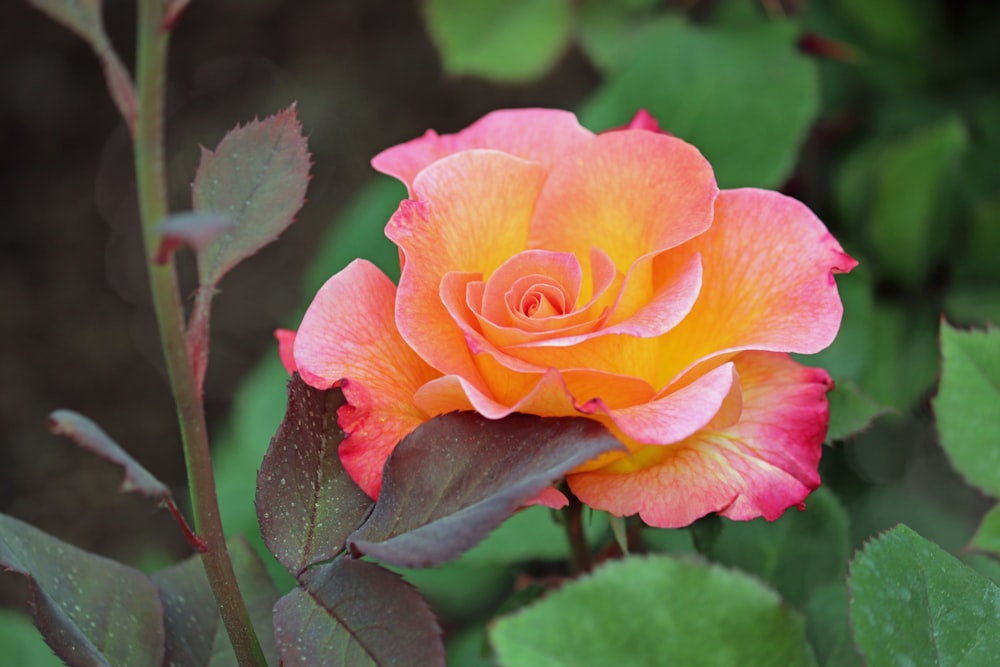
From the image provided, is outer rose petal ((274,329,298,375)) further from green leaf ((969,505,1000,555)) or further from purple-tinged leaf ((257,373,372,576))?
green leaf ((969,505,1000,555))

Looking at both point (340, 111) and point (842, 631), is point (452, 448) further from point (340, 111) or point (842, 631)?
point (340, 111)

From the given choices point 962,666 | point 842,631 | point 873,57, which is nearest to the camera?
point 962,666

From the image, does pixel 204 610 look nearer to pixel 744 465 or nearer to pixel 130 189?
pixel 744 465

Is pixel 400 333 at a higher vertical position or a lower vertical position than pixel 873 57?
higher

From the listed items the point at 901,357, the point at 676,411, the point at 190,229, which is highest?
the point at 190,229

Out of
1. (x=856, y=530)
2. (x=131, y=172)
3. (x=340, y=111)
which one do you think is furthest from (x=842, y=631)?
(x=131, y=172)

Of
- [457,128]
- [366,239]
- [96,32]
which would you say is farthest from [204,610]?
[457,128]

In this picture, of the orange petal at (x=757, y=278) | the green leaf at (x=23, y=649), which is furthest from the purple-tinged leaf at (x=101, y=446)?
the green leaf at (x=23, y=649)
